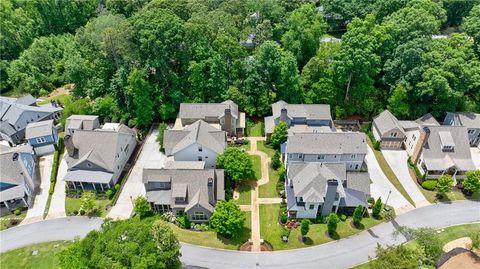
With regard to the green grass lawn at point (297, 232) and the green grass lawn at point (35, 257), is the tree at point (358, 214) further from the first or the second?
the green grass lawn at point (35, 257)

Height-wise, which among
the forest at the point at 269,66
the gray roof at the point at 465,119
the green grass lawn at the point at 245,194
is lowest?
the green grass lawn at the point at 245,194

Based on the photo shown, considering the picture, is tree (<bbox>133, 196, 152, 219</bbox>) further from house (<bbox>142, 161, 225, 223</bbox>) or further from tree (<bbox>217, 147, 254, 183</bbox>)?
tree (<bbox>217, 147, 254, 183</bbox>)

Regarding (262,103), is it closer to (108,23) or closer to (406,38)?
(406,38)

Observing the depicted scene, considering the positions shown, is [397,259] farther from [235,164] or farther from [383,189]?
[235,164]

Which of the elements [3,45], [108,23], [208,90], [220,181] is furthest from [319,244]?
[3,45]

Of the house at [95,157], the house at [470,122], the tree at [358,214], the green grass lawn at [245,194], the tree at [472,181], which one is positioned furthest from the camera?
the house at [470,122]

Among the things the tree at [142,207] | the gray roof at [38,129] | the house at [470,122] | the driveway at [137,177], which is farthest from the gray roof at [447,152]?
the gray roof at [38,129]
